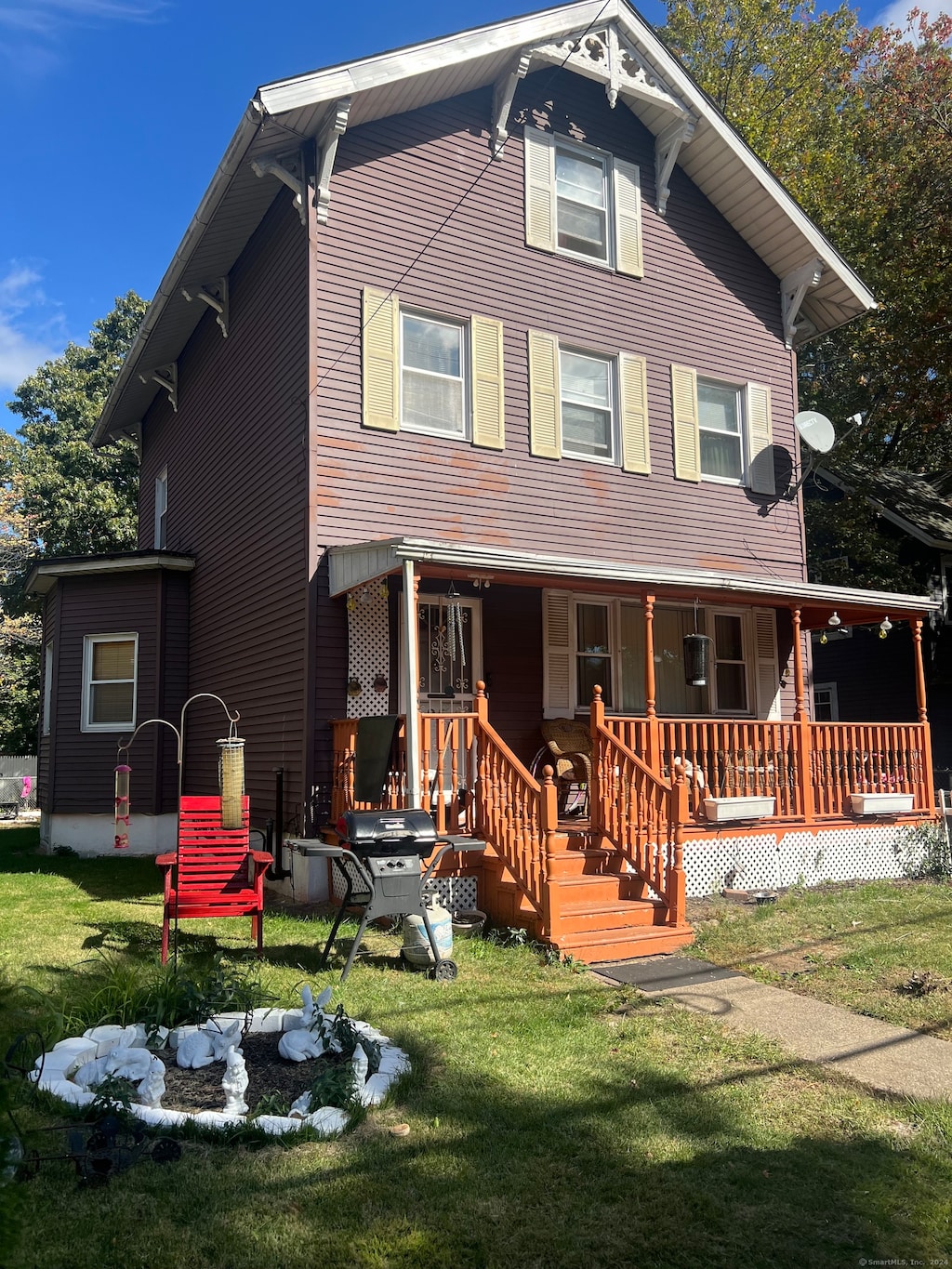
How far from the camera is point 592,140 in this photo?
41.1 ft

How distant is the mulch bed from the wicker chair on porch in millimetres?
6260

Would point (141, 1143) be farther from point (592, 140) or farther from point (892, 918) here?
point (592, 140)

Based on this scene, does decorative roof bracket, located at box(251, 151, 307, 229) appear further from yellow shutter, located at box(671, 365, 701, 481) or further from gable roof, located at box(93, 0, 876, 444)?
yellow shutter, located at box(671, 365, 701, 481)

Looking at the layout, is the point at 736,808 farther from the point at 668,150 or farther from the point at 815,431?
the point at 668,150

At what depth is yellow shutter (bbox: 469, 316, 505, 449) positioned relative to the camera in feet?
36.3

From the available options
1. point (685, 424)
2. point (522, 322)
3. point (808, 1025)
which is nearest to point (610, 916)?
point (808, 1025)

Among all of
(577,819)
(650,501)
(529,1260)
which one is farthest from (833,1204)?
(650,501)

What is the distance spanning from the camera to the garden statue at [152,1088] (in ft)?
13.7

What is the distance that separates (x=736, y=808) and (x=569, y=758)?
6.74 feet

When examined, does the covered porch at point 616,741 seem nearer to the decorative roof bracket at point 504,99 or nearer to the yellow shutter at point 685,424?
the yellow shutter at point 685,424

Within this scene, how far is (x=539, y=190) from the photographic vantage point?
12.0 meters

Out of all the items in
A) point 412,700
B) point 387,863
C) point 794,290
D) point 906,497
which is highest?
point 794,290

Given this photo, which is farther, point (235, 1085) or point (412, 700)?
point (412, 700)

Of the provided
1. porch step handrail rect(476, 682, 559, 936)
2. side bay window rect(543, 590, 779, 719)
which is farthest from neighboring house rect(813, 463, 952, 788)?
porch step handrail rect(476, 682, 559, 936)
